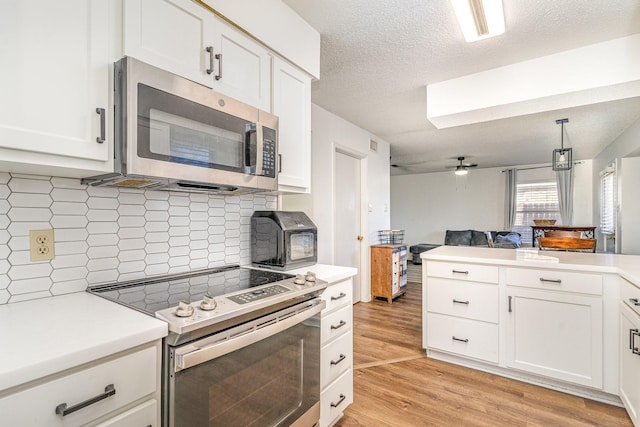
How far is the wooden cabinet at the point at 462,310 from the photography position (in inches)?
92.6

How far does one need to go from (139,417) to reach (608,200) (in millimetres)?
7055

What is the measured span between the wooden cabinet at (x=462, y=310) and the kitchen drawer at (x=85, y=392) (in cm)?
224

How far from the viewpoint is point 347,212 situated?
4195 mm

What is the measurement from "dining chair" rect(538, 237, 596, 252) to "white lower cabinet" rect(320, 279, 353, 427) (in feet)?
7.50

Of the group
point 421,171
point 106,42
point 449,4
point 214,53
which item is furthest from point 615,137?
point 106,42

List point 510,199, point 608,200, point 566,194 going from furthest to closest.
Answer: point 510,199 → point 566,194 → point 608,200

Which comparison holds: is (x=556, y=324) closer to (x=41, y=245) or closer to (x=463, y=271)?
(x=463, y=271)

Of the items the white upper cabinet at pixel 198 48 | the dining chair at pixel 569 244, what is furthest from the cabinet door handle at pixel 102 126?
the dining chair at pixel 569 244

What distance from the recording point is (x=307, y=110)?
80.5 inches

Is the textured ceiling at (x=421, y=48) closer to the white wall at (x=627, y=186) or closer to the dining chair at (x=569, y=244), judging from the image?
the white wall at (x=627, y=186)

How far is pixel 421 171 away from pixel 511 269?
626 centimetres

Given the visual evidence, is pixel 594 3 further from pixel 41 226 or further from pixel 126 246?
pixel 41 226

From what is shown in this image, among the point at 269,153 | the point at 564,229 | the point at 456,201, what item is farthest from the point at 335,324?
the point at 456,201

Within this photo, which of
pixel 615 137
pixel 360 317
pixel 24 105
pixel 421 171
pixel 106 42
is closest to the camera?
pixel 24 105
